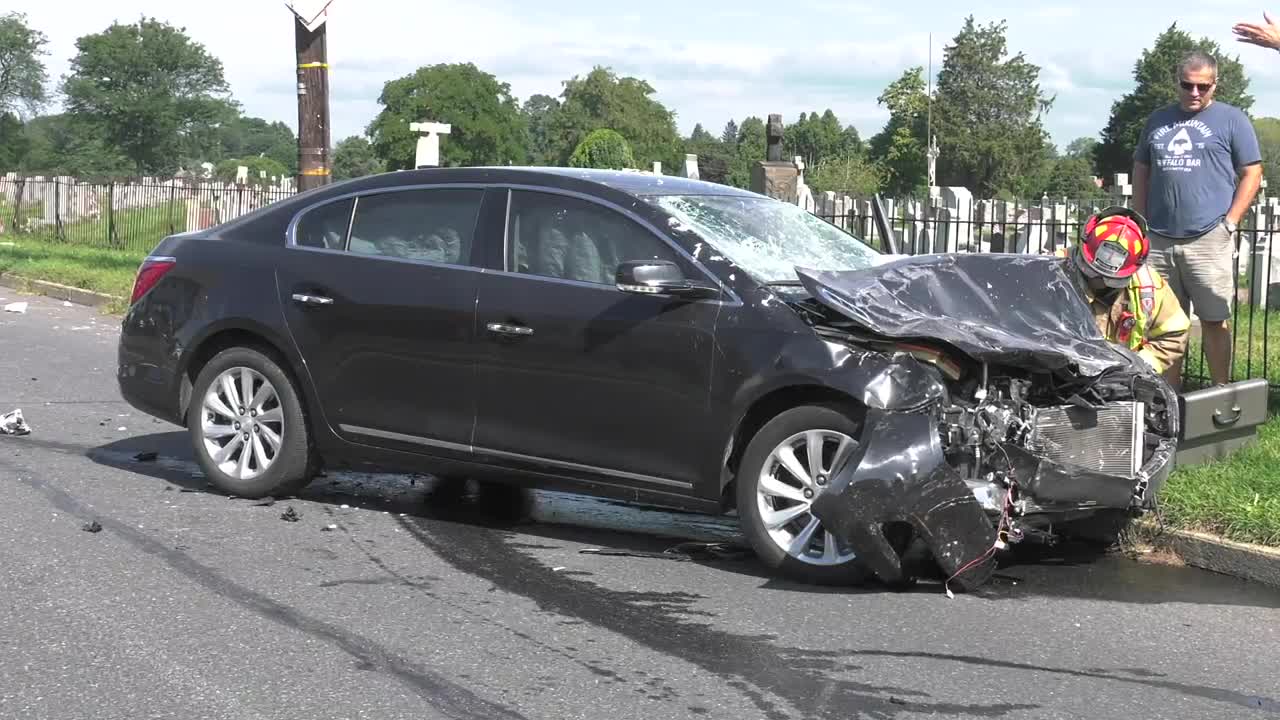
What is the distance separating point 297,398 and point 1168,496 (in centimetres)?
390

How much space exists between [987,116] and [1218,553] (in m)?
101

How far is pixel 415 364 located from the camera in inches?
264

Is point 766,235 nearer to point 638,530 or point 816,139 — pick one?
point 638,530

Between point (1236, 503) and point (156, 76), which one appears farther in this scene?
point (156, 76)

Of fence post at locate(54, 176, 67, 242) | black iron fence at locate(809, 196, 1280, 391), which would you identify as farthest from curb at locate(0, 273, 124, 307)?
fence post at locate(54, 176, 67, 242)

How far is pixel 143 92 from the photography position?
12369 centimetres

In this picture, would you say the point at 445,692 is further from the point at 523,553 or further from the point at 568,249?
the point at 568,249

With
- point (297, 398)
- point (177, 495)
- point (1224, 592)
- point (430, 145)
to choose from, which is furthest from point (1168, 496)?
point (430, 145)

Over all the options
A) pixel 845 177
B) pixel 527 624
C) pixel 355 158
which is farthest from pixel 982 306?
pixel 355 158

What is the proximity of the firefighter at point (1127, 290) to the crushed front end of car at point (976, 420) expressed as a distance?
90 cm

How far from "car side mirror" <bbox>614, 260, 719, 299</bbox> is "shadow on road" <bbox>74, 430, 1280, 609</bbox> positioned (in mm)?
1097

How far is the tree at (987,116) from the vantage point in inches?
3937

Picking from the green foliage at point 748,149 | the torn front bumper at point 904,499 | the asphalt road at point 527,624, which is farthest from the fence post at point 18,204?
the green foliage at point 748,149

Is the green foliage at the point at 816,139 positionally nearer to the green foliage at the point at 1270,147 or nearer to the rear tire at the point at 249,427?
the green foliage at the point at 1270,147
